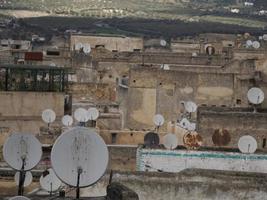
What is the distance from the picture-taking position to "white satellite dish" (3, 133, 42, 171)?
1938cm

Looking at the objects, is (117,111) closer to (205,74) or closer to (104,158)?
(205,74)

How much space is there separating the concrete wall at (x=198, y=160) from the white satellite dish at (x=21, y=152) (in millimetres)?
6407

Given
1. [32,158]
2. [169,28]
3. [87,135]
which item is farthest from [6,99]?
[169,28]

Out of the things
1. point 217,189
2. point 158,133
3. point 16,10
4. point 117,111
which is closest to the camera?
point 217,189

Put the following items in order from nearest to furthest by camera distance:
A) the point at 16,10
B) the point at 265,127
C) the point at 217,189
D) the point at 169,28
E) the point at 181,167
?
1. the point at 217,189
2. the point at 181,167
3. the point at 265,127
4. the point at 169,28
5. the point at 16,10

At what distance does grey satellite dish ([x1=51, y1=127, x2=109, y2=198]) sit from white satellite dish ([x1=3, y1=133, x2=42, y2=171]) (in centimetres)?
253

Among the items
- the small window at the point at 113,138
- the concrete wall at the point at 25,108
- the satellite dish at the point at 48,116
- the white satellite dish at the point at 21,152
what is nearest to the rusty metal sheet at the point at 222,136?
the small window at the point at 113,138

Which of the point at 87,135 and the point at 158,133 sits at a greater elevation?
the point at 87,135

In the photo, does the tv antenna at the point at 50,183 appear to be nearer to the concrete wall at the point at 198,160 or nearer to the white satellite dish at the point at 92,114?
the concrete wall at the point at 198,160

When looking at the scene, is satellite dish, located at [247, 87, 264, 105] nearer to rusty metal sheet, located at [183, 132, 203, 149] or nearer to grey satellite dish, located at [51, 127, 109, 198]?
rusty metal sheet, located at [183, 132, 203, 149]

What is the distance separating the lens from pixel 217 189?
1927 cm

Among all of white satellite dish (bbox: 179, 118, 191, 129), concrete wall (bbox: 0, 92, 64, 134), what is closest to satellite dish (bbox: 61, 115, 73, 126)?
concrete wall (bbox: 0, 92, 64, 134)

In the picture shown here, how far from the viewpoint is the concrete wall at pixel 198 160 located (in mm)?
24938

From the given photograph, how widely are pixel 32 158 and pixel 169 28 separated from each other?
10964 centimetres
